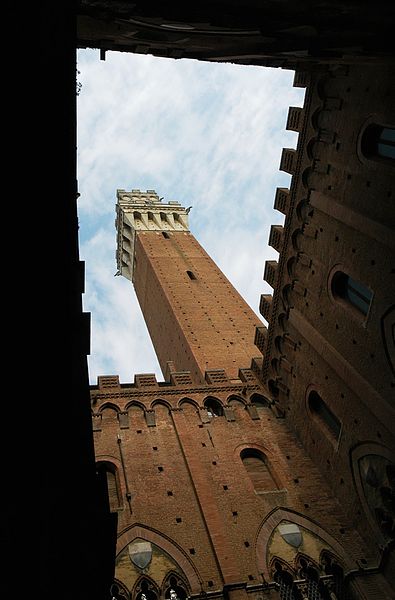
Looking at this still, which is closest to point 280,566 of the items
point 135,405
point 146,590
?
point 146,590

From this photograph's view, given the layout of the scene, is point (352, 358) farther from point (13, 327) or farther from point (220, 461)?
point (13, 327)

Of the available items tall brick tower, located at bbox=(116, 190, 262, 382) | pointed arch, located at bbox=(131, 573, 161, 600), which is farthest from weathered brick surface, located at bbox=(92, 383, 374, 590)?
tall brick tower, located at bbox=(116, 190, 262, 382)

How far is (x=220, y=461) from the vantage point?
571 inches

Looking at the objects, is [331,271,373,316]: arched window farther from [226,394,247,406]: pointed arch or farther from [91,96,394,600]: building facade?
[226,394,247,406]: pointed arch

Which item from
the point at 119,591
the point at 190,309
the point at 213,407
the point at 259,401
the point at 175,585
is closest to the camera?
the point at 119,591

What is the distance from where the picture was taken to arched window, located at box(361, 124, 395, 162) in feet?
40.8

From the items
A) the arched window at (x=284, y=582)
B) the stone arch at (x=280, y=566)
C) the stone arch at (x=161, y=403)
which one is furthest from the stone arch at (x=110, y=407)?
the arched window at (x=284, y=582)

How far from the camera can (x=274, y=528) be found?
1312 centimetres

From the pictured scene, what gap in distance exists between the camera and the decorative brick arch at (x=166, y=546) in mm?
11578

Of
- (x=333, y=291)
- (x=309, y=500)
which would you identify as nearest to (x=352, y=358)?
(x=333, y=291)

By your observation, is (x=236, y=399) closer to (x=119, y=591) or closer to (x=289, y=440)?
(x=289, y=440)

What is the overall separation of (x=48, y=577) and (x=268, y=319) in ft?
40.0

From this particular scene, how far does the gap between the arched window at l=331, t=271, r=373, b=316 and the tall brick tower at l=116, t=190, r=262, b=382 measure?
6093 millimetres

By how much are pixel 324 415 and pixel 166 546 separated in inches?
208
